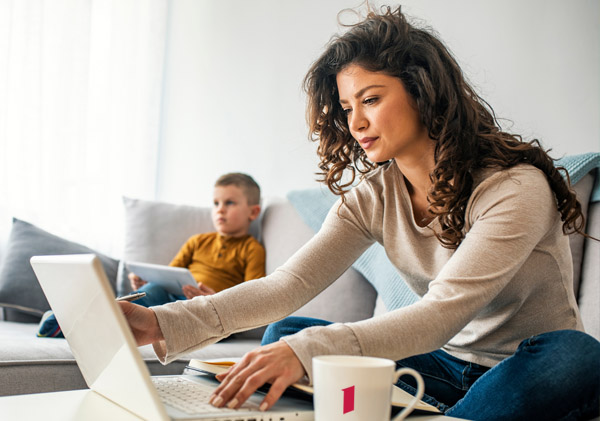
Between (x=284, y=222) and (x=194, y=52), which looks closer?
(x=284, y=222)

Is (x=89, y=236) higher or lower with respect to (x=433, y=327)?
lower

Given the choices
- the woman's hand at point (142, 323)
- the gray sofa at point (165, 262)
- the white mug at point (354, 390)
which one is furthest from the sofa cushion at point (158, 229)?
the white mug at point (354, 390)

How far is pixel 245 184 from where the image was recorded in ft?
7.45

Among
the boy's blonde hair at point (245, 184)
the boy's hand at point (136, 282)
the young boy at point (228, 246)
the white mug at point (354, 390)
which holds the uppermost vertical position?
the white mug at point (354, 390)

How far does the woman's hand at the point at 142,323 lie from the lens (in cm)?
84

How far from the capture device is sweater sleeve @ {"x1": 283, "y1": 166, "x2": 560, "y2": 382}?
28.9 inches

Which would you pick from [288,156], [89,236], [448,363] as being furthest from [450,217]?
[89,236]

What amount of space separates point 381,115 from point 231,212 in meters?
1.17

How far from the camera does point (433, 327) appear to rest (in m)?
0.77

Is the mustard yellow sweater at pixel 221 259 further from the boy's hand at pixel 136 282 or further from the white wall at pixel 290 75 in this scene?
the white wall at pixel 290 75

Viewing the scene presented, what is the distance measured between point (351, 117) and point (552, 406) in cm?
61

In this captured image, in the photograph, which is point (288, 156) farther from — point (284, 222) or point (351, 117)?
point (351, 117)

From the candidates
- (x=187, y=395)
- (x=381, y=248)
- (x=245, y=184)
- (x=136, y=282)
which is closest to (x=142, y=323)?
(x=187, y=395)

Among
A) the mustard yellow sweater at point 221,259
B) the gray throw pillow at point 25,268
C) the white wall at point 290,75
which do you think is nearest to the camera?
the white wall at point 290,75
